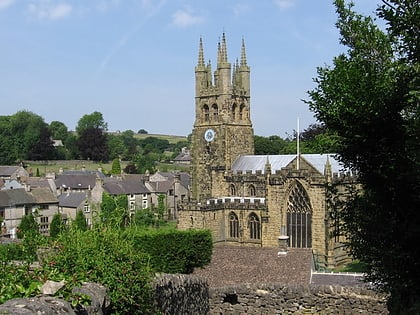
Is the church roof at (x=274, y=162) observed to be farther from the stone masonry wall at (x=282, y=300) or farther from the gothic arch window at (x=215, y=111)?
the stone masonry wall at (x=282, y=300)

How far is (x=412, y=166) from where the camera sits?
10.0 meters

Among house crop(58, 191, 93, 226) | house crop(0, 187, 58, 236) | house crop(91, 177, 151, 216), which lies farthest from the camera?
house crop(91, 177, 151, 216)

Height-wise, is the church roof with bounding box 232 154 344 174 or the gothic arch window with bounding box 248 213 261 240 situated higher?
the church roof with bounding box 232 154 344 174

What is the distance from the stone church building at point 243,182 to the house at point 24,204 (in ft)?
56.1

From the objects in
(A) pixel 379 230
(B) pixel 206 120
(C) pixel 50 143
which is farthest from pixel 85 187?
(A) pixel 379 230

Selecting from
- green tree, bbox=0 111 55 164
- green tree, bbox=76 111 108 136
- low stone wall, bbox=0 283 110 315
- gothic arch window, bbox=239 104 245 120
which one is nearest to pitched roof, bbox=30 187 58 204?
gothic arch window, bbox=239 104 245 120

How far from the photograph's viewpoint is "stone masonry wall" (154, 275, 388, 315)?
15867mm

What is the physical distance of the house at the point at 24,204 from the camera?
5641cm

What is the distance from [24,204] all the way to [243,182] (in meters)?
24.0

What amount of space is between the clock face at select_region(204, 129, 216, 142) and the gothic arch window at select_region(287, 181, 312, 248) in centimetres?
1076

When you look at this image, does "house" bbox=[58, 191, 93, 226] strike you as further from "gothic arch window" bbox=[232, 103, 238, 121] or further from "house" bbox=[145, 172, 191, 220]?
"gothic arch window" bbox=[232, 103, 238, 121]

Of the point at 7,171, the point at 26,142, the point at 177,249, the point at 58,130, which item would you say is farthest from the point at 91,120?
the point at 177,249

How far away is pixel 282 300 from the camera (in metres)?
16.7

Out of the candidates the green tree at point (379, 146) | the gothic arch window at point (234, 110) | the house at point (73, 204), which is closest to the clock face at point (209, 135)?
the gothic arch window at point (234, 110)
